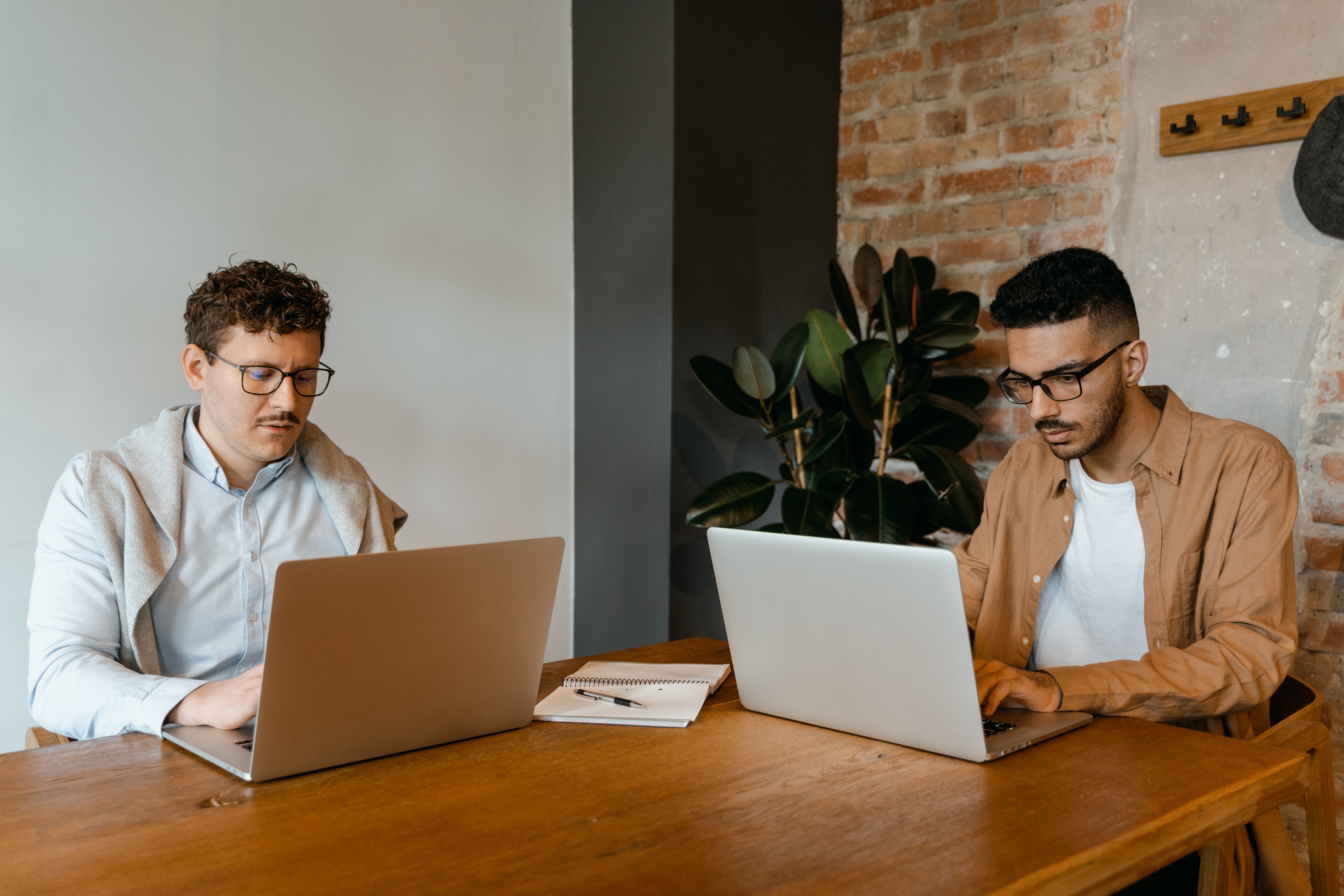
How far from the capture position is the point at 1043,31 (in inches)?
115

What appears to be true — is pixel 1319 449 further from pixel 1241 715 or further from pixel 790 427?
pixel 790 427

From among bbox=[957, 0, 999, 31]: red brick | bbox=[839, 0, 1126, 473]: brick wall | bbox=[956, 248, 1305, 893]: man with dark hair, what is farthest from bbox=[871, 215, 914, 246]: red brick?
bbox=[956, 248, 1305, 893]: man with dark hair

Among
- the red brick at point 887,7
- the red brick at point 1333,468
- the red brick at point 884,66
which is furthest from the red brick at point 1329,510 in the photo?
the red brick at point 887,7

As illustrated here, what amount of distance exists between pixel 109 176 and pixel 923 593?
2.13 m

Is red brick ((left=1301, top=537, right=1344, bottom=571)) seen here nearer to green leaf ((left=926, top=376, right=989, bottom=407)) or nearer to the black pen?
green leaf ((left=926, top=376, right=989, bottom=407))

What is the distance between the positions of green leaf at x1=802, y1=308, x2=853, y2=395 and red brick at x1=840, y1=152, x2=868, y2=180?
0.84 meters

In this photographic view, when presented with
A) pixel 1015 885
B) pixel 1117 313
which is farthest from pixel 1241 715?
pixel 1015 885

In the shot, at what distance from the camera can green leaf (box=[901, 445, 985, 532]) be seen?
2488mm

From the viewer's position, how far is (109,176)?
2340 millimetres

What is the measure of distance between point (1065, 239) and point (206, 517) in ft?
7.67

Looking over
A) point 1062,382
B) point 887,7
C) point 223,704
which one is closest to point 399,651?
point 223,704

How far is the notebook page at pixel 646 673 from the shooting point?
1656mm

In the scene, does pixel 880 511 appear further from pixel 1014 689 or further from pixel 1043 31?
pixel 1043 31

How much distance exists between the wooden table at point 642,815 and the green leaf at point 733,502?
1.27 metres
